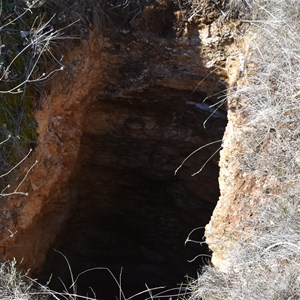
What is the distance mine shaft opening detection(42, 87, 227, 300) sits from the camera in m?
4.11

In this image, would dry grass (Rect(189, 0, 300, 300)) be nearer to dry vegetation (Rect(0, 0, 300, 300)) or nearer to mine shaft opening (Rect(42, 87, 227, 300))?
dry vegetation (Rect(0, 0, 300, 300))

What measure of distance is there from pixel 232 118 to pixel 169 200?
162cm

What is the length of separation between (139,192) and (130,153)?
54 cm

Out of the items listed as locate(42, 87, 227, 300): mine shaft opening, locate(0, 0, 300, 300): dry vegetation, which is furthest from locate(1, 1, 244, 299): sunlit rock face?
locate(0, 0, 300, 300): dry vegetation

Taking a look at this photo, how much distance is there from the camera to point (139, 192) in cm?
480

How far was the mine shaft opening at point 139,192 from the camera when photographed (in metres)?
4.11

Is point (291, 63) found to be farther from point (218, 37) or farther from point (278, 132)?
point (218, 37)

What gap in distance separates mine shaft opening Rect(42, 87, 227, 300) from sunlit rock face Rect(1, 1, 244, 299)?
1 centimetres

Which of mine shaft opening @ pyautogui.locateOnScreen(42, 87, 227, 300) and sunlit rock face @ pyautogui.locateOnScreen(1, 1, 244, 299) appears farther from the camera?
mine shaft opening @ pyautogui.locateOnScreen(42, 87, 227, 300)

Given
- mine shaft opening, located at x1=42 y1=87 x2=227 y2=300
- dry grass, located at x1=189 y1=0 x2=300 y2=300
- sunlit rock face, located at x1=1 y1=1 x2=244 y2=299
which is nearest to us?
dry grass, located at x1=189 y1=0 x2=300 y2=300

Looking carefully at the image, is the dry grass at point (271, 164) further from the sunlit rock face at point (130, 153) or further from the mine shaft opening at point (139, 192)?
the mine shaft opening at point (139, 192)

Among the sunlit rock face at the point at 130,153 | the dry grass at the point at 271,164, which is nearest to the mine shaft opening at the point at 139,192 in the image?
the sunlit rock face at the point at 130,153

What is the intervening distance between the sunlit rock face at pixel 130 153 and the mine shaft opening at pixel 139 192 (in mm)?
10

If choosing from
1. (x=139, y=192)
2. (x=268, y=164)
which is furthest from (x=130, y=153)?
(x=268, y=164)
